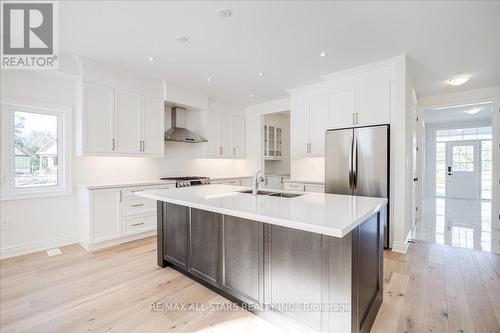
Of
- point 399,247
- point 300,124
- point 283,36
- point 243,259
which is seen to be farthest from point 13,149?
point 399,247

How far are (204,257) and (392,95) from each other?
10.5ft

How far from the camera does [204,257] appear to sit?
7.43 ft

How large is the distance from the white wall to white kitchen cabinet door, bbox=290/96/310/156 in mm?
2829

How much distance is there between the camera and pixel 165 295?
2203 millimetres

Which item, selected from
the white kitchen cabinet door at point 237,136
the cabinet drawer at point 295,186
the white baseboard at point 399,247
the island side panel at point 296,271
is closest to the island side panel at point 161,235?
the island side panel at point 296,271

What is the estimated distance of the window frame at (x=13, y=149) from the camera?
121 inches

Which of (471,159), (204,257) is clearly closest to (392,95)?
(204,257)

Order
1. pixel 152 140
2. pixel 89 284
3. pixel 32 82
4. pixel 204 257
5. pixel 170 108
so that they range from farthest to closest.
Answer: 1. pixel 170 108
2. pixel 152 140
3. pixel 32 82
4. pixel 89 284
5. pixel 204 257

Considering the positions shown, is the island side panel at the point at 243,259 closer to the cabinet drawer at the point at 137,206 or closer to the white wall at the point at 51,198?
the cabinet drawer at the point at 137,206

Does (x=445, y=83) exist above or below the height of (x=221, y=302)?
above

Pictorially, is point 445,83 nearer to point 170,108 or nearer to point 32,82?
point 170,108

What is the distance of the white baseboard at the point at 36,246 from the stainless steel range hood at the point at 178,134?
7.16 ft

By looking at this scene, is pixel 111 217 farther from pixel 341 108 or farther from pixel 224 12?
pixel 341 108

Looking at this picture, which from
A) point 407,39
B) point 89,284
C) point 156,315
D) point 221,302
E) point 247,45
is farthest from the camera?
point 247,45
